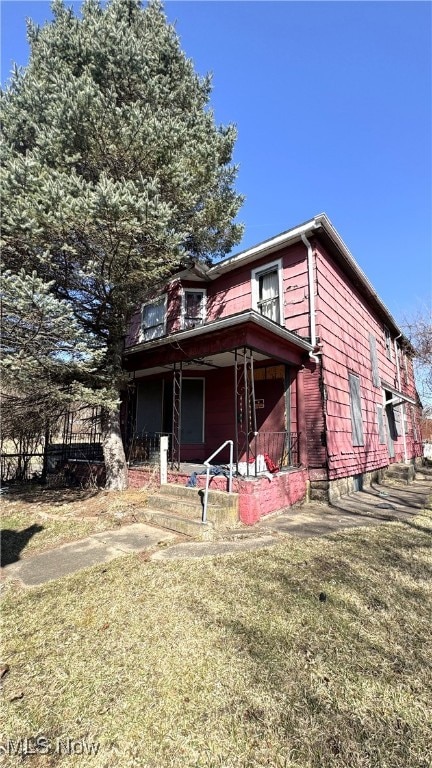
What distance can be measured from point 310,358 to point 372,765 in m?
7.10

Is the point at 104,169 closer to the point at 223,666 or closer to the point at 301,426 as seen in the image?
the point at 301,426

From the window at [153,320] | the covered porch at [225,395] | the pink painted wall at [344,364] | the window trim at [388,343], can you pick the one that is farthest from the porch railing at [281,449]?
the window trim at [388,343]

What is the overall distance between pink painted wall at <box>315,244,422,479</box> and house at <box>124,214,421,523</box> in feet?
0.15

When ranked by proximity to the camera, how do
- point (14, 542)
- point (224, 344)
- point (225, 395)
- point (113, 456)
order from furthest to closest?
1. point (225, 395)
2. point (113, 456)
3. point (224, 344)
4. point (14, 542)

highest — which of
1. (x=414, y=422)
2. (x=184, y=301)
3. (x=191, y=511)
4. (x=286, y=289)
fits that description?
(x=184, y=301)

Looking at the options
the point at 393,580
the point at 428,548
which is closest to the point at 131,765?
the point at 393,580

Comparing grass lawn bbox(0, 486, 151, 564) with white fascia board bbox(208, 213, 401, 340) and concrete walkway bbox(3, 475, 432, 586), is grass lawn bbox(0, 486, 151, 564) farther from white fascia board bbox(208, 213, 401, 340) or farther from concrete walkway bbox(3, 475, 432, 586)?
white fascia board bbox(208, 213, 401, 340)

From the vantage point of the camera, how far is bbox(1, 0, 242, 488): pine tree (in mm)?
6105

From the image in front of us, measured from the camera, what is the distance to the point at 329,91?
930 cm

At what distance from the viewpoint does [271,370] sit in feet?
29.1

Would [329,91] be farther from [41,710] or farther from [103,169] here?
[41,710]

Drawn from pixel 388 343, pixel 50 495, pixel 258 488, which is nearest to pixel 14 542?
pixel 50 495

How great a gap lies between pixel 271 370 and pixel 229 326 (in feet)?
8.51

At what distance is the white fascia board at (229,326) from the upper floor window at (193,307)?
2.74 meters
